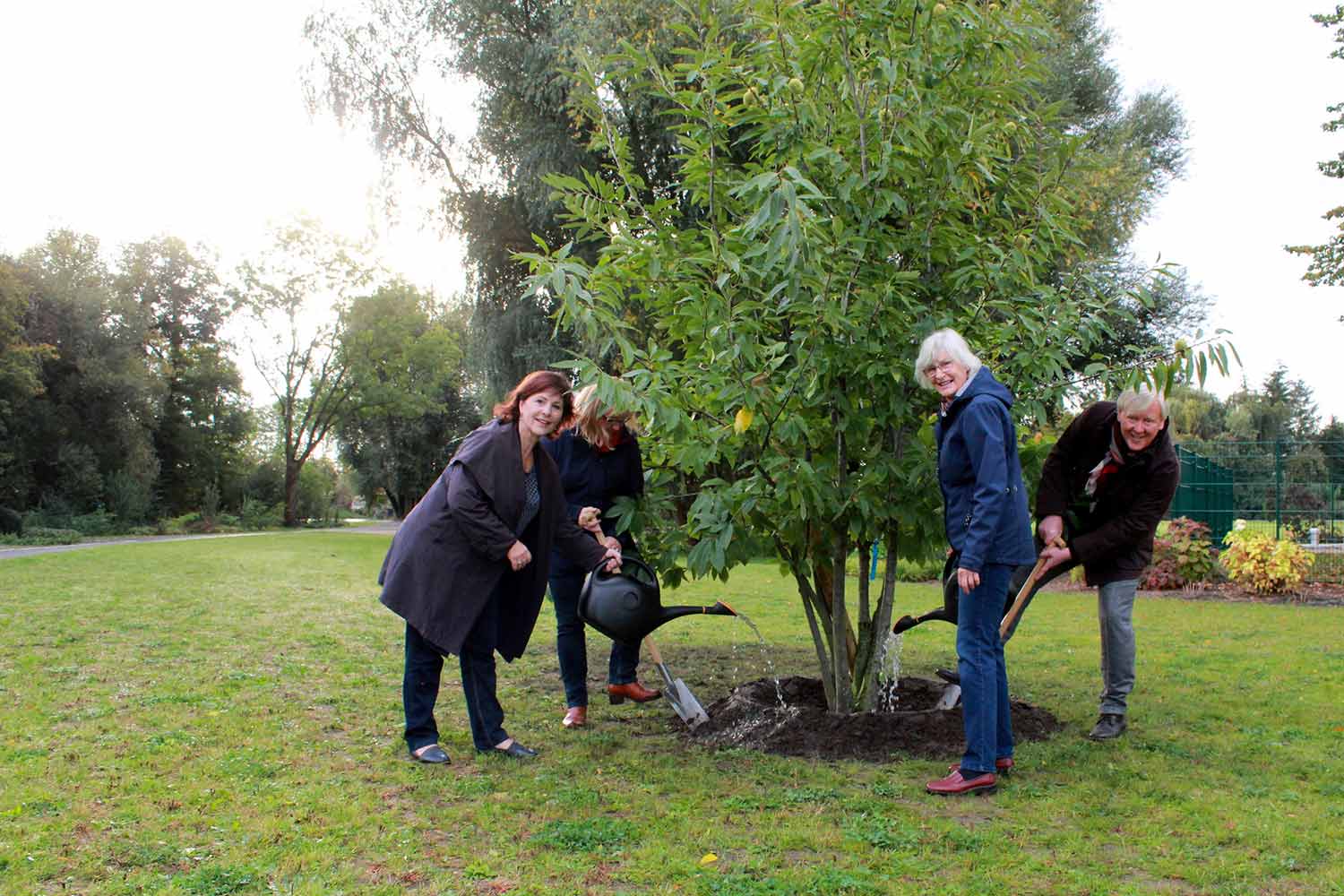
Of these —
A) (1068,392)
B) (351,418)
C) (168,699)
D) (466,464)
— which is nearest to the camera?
(466,464)

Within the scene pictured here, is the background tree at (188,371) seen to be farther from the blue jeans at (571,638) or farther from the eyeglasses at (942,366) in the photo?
the eyeglasses at (942,366)

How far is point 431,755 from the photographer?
15.1ft

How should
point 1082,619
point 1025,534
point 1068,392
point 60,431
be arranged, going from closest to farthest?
point 1025,534, point 1068,392, point 1082,619, point 60,431

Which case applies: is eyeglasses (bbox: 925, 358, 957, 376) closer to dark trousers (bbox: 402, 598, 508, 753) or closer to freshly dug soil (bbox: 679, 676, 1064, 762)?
freshly dug soil (bbox: 679, 676, 1064, 762)

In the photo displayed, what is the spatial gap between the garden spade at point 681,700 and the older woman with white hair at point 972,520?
1515mm

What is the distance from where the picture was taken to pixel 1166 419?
4973 mm

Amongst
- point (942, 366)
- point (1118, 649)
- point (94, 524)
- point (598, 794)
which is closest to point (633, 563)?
point (598, 794)

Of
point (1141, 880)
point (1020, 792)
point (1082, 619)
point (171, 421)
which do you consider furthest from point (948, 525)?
point (171, 421)

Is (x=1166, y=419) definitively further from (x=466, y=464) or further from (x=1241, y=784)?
(x=466, y=464)

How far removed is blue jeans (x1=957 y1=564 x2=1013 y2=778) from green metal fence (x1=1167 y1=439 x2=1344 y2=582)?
1178 centimetres

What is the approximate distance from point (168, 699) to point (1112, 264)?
18.7 ft

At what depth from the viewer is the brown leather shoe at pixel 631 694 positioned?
6.00 meters

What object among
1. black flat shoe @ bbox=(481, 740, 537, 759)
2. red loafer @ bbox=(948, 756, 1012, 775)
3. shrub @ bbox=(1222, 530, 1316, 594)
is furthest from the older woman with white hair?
shrub @ bbox=(1222, 530, 1316, 594)

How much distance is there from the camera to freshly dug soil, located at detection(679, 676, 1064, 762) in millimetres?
4809
